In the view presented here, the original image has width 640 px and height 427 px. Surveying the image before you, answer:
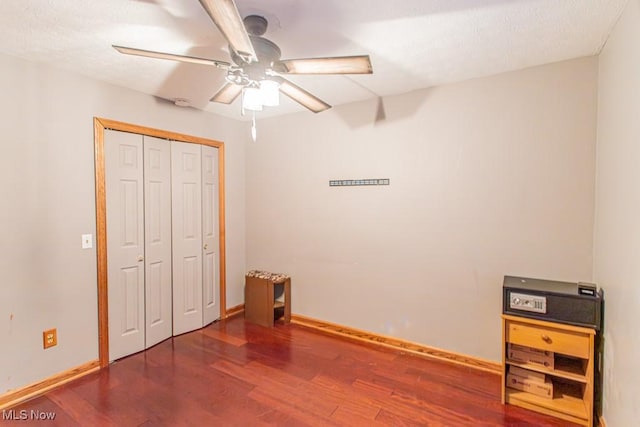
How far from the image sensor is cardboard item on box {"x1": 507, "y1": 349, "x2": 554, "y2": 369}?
6.92 ft

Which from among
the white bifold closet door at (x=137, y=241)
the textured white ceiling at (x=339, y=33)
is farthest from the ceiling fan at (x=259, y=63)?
the white bifold closet door at (x=137, y=241)

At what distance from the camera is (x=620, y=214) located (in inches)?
66.6

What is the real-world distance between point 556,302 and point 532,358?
0.44 meters

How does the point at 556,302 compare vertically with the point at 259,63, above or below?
below

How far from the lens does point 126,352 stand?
2.85 meters

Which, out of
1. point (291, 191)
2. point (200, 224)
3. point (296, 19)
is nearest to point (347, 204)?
point (291, 191)

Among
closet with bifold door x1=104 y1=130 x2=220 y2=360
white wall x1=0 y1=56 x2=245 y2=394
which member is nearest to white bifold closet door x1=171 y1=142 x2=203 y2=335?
closet with bifold door x1=104 y1=130 x2=220 y2=360

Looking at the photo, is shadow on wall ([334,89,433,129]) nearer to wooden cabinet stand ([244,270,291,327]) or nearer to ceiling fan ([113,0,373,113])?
ceiling fan ([113,0,373,113])

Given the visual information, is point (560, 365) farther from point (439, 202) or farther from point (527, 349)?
point (439, 202)

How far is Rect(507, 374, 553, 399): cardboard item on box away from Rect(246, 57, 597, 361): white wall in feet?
1.12

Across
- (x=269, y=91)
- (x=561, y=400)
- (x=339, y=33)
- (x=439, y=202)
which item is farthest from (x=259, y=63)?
(x=561, y=400)

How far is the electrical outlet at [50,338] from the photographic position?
2.36 metres

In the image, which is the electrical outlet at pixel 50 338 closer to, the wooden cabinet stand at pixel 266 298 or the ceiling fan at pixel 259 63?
the wooden cabinet stand at pixel 266 298

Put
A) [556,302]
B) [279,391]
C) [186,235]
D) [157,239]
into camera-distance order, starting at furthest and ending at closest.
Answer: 1. [186,235]
2. [157,239]
3. [279,391]
4. [556,302]
